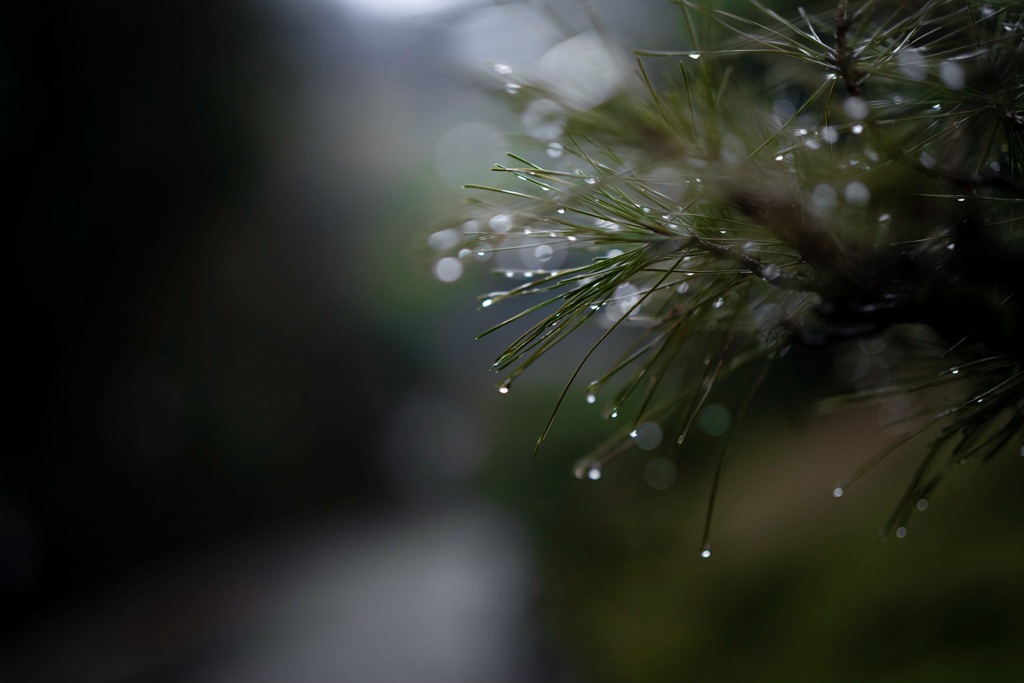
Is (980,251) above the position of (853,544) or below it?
below

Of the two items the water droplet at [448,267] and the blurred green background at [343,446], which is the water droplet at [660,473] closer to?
the blurred green background at [343,446]

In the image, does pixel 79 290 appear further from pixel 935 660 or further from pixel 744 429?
pixel 935 660

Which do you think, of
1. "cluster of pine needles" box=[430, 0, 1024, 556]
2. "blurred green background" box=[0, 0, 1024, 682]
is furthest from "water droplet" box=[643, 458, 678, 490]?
"cluster of pine needles" box=[430, 0, 1024, 556]

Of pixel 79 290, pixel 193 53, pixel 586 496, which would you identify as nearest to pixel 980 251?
pixel 586 496

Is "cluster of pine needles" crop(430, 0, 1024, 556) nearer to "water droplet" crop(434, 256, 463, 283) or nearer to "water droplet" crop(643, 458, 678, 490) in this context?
"water droplet" crop(434, 256, 463, 283)

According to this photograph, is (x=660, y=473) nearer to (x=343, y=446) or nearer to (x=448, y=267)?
(x=448, y=267)

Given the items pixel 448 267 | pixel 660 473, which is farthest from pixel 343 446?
pixel 448 267

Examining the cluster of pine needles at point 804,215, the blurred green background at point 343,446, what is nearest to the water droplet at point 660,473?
the blurred green background at point 343,446

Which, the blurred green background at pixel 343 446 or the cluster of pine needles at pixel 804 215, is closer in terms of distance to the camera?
the cluster of pine needles at pixel 804 215
